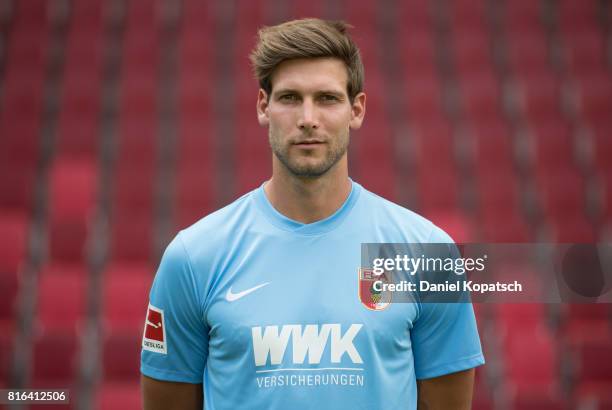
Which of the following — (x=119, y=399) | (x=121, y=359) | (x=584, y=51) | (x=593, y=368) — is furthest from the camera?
(x=584, y=51)

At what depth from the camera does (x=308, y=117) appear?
896 millimetres

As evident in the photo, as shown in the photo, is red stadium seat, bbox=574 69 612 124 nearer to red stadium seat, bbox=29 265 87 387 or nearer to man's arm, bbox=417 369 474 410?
red stadium seat, bbox=29 265 87 387

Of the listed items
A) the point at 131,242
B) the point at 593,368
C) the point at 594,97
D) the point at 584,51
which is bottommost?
the point at 593,368

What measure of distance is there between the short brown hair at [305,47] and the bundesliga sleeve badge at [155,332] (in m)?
0.32

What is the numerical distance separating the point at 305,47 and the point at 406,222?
26 centimetres

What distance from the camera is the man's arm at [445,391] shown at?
95 centimetres

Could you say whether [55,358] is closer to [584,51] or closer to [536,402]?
[536,402]

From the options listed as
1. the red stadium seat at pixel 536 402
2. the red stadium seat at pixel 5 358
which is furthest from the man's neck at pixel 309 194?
the red stadium seat at pixel 5 358

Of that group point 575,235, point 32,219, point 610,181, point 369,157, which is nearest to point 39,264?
point 32,219

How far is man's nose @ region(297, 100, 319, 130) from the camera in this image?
0.89m

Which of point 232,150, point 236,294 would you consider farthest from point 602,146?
point 236,294

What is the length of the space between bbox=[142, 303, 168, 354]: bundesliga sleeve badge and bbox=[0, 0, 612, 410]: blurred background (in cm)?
140

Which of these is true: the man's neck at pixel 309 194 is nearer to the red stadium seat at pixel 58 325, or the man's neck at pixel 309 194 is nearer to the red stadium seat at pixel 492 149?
the red stadium seat at pixel 58 325

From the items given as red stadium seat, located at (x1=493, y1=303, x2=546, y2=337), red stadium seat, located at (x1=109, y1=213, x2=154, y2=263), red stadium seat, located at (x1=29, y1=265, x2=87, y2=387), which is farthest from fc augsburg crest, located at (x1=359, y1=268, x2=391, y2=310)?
red stadium seat, located at (x1=109, y1=213, x2=154, y2=263)
